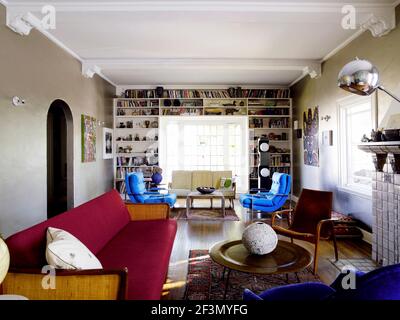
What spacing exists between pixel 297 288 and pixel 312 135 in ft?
16.2

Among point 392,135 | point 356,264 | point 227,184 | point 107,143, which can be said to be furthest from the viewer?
point 107,143

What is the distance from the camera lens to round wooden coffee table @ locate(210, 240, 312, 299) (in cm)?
209

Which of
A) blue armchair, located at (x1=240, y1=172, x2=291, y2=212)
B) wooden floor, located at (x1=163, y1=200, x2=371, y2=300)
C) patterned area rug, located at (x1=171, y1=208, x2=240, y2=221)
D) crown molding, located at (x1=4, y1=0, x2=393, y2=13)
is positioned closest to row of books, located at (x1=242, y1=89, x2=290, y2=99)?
blue armchair, located at (x1=240, y1=172, x2=291, y2=212)

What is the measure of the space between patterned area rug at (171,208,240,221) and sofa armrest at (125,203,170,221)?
80.5 inches

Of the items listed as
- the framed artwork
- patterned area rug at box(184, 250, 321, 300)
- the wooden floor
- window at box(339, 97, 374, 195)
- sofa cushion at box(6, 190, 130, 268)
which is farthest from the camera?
the framed artwork

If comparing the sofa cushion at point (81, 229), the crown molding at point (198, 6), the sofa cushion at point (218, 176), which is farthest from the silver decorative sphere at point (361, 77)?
the sofa cushion at point (218, 176)

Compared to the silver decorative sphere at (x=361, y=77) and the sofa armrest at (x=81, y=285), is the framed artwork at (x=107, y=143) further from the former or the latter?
the silver decorative sphere at (x=361, y=77)

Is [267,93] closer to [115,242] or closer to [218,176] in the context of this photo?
[218,176]

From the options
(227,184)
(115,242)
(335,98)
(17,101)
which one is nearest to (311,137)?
(335,98)

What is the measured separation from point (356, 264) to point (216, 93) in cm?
526

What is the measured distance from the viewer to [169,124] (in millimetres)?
7855

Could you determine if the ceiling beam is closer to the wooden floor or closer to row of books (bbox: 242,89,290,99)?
row of books (bbox: 242,89,290,99)

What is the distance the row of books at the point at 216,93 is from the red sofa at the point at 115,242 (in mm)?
4496

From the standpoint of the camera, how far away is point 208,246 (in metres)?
3.95
